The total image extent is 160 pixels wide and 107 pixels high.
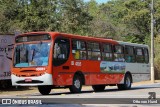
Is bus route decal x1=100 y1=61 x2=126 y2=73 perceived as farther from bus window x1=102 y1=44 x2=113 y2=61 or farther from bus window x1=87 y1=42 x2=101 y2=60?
bus window x1=87 y1=42 x2=101 y2=60

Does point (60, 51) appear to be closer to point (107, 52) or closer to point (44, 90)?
point (44, 90)

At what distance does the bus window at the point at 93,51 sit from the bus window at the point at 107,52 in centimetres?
59

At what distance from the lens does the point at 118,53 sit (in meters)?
26.6

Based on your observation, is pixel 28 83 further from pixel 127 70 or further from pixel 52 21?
pixel 52 21

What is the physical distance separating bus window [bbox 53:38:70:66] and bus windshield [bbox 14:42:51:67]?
0.43m

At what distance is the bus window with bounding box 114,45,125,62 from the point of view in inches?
1035

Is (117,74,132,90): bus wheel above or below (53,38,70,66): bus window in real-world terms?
below

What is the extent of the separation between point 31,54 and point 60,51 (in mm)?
1435

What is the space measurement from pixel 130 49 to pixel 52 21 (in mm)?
17294

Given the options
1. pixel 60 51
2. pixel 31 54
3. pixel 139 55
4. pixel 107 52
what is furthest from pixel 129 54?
pixel 31 54

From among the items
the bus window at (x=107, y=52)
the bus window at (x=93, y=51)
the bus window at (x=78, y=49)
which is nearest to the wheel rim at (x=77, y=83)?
the bus window at (x=78, y=49)

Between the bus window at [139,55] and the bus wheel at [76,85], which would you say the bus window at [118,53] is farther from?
the bus wheel at [76,85]

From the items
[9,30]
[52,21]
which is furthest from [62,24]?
[9,30]

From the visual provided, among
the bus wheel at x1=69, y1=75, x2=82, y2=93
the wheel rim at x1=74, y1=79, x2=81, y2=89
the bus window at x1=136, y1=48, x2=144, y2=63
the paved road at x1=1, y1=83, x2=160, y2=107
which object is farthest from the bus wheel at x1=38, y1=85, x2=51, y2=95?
the bus window at x1=136, y1=48, x2=144, y2=63
